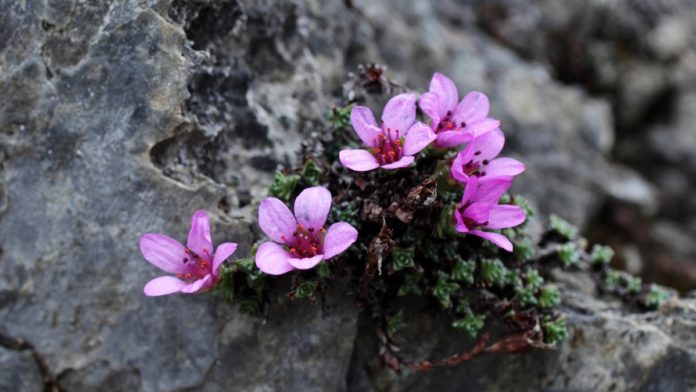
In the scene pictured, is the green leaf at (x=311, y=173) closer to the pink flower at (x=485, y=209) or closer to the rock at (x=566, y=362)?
the pink flower at (x=485, y=209)

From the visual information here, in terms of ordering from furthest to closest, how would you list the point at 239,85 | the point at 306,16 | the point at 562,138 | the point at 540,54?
the point at 540,54
the point at 562,138
the point at 306,16
the point at 239,85

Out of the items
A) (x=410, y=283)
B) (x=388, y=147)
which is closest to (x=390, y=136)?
(x=388, y=147)

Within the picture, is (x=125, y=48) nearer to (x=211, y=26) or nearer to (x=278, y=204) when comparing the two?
(x=211, y=26)

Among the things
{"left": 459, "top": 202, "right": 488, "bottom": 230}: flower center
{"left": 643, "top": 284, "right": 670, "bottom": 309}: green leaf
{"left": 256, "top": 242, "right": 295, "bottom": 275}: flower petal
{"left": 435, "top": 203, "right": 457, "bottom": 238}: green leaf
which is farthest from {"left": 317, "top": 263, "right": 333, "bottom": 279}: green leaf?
{"left": 643, "top": 284, "right": 670, "bottom": 309}: green leaf

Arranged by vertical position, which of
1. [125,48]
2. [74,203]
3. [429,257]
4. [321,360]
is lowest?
[321,360]

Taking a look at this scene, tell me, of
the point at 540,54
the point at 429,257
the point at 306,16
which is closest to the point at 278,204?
the point at 429,257

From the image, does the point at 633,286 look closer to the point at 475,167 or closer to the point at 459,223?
the point at 475,167
